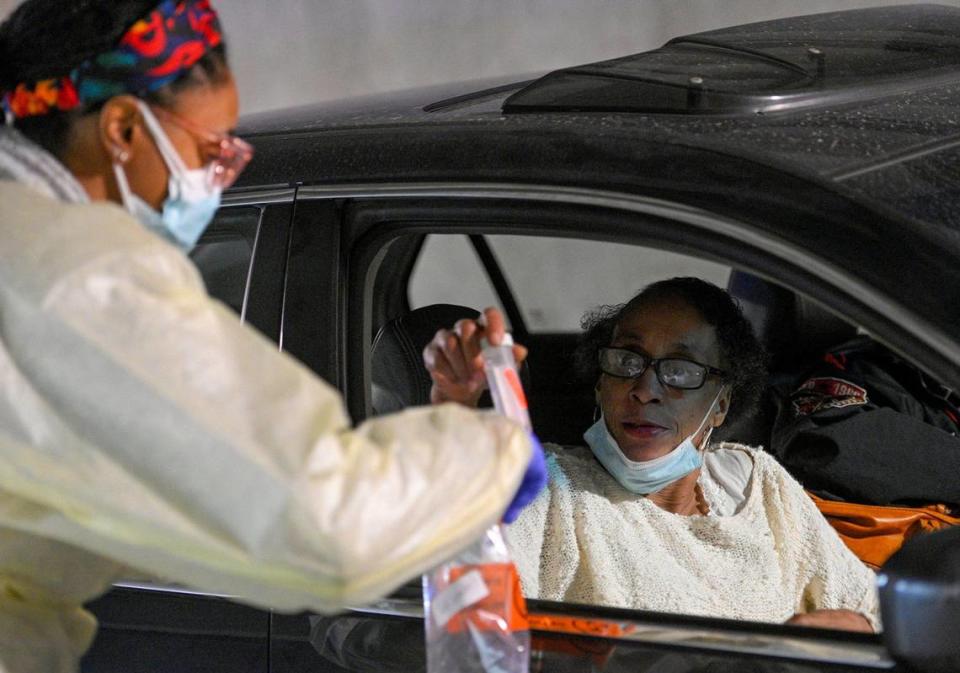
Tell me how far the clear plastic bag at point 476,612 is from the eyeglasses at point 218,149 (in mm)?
454

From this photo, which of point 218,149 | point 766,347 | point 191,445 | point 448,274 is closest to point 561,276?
point 448,274

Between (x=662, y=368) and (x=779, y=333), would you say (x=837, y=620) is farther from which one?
(x=779, y=333)

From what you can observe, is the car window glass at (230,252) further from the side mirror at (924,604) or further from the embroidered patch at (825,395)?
the embroidered patch at (825,395)

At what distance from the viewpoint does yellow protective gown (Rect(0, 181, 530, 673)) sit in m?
1.13

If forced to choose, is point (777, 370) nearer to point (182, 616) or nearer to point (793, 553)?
point (793, 553)

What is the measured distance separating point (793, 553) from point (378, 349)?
2.40 ft

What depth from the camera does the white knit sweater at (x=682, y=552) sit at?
6.59ft

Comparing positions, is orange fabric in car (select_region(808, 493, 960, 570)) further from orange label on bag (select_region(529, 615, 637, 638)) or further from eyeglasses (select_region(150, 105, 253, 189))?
eyeglasses (select_region(150, 105, 253, 189))

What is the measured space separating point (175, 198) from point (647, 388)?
1024 mm

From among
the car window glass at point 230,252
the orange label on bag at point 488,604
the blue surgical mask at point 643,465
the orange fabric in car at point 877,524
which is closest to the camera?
the orange label on bag at point 488,604

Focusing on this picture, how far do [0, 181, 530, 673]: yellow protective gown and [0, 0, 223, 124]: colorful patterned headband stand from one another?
0.53 feet

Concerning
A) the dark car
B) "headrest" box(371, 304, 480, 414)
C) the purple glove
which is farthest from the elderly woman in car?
the purple glove

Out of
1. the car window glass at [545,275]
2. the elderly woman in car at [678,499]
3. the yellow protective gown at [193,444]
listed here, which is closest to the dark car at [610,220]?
the elderly woman in car at [678,499]

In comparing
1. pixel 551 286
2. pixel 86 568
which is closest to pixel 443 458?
pixel 86 568
